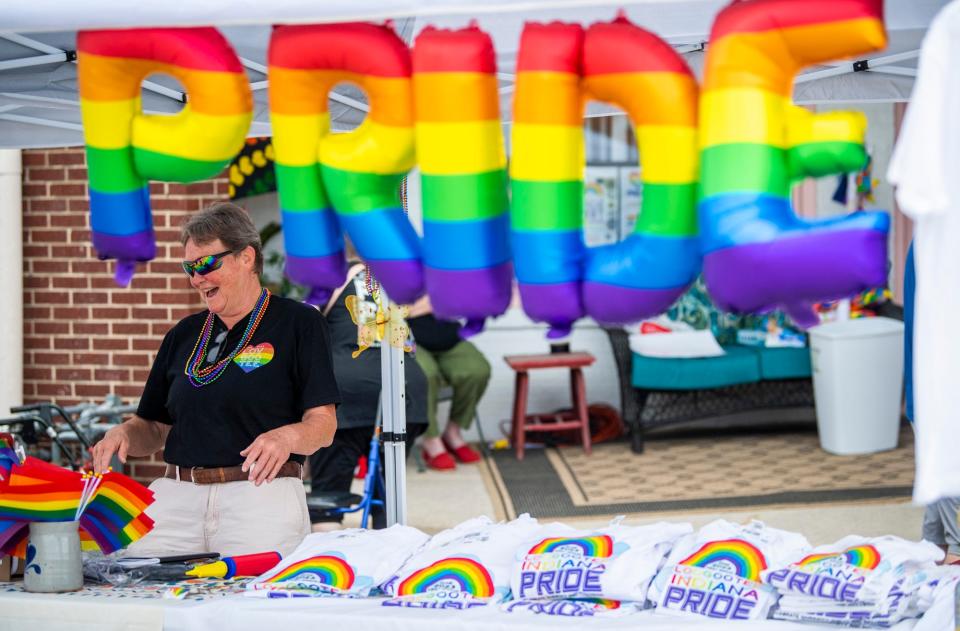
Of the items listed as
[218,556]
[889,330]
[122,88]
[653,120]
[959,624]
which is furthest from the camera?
[889,330]

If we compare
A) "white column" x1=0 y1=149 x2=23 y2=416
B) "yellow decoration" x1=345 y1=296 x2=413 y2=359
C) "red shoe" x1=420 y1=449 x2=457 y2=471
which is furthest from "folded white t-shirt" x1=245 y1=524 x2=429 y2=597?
"red shoe" x1=420 y1=449 x2=457 y2=471

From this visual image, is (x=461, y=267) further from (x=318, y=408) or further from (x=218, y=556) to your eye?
(x=218, y=556)

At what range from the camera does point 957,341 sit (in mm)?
1673

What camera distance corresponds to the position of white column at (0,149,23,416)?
546cm

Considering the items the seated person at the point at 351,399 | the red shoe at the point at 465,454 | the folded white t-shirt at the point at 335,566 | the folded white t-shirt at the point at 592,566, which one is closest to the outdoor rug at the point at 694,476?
the red shoe at the point at 465,454

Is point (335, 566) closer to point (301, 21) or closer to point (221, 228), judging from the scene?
point (221, 228)

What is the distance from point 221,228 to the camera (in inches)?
111

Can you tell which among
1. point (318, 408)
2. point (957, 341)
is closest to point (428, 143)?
point (957, 341)

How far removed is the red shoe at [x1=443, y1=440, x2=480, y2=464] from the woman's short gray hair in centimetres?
415

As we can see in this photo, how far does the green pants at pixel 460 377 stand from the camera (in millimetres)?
6652

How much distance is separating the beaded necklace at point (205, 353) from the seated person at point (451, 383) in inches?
133

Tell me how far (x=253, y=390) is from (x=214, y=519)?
34 centimetres

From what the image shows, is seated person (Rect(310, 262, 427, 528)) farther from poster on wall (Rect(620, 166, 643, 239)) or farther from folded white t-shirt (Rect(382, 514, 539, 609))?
poster on wall (Rect(620, 166, 643, 239))

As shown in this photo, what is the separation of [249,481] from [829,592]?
139cm
